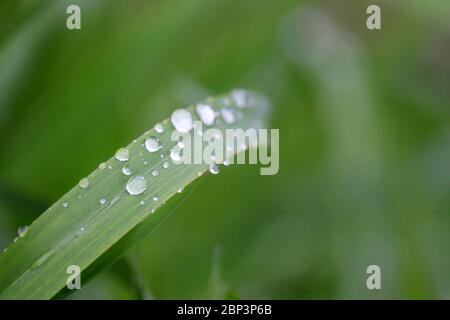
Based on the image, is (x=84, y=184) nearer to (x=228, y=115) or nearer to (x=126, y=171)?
(x=126, y=171)

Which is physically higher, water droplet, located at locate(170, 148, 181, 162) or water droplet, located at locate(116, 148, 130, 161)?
water droplet, located at locate(170, 148, 181, 162)

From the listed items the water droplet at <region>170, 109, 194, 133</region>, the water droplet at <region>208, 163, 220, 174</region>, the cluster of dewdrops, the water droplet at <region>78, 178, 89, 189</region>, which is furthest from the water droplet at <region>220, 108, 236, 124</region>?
the water droplet at <region>78, 178, 89, 189</region>

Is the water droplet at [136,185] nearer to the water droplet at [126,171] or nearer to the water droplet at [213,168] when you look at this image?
the water droplet at [126,171]

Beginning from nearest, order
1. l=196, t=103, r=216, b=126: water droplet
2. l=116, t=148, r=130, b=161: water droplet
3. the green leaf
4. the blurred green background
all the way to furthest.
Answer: the green leaf
l=116, t=148, r=130, b=161: water droplet
l=196, t=103, r=216, b=126: water droplet
the blurred green background

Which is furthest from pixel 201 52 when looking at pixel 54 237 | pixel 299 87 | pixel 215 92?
pixel 54 237

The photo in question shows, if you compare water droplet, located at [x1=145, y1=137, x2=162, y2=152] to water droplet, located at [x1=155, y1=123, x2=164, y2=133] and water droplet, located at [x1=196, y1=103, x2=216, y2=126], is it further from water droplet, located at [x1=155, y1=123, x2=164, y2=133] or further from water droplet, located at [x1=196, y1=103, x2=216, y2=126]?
water droplet, located at [x1=196, y1=103, x2=216, y2=126]

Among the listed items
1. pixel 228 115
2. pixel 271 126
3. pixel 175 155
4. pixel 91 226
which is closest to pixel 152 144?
pixel 175 155

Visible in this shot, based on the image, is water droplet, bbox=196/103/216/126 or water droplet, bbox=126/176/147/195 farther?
water droplet, bbox=196/103/216/126

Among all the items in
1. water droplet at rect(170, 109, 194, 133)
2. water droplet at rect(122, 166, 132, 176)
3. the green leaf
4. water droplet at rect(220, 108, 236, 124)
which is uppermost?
water droplet at rect(220, 108, 236, 124)
